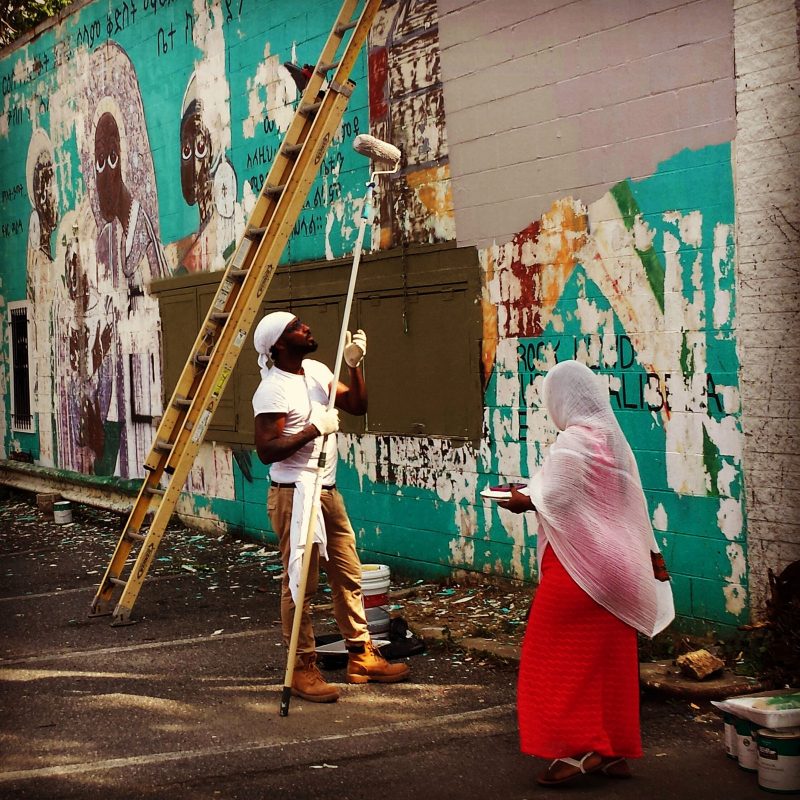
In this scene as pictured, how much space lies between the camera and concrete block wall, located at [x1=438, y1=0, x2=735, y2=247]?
6816mm

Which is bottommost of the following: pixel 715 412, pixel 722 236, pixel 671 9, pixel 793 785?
pixel 793 785

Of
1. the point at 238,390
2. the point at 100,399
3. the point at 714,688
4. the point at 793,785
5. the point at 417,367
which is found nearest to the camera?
the point at 793,785

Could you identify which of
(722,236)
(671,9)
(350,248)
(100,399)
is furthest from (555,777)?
(100,399)

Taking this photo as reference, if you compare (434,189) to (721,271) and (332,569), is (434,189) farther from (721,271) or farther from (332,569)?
(332,569)

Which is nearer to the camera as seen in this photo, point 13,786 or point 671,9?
point 13,786

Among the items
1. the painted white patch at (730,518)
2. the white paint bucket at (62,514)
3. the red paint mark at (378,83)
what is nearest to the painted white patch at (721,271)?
the painted white patch at (730,518)

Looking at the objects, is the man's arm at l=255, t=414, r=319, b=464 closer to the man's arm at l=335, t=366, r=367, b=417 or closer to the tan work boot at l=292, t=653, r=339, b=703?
the man's arm at l=335, t=366, r=367, b=417

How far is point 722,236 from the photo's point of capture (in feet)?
21.9

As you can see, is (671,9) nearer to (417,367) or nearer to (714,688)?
(417,367)

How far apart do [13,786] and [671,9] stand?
5421 millimetres

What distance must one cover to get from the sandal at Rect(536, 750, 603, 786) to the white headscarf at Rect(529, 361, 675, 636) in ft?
1.87

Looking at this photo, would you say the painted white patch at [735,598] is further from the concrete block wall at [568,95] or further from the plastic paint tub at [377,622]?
the concrete block wall at [568,95]

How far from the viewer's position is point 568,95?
25.2 feet

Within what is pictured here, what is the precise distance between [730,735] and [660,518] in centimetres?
214
